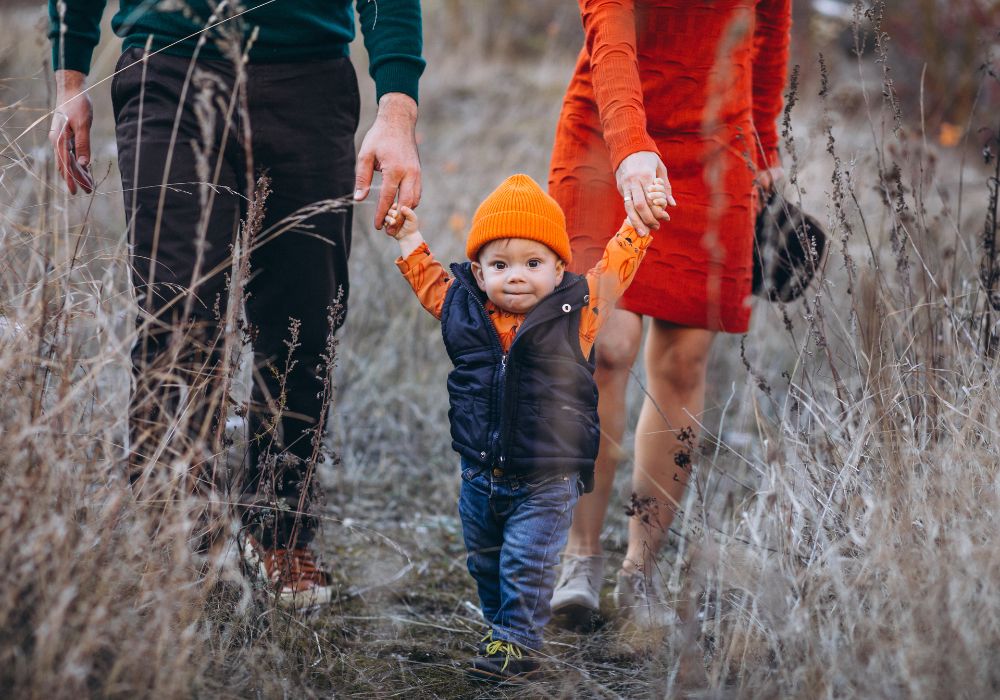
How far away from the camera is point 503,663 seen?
86.1 inches

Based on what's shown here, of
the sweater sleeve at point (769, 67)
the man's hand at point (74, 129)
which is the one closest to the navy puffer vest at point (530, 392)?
the sweater sleeve at point (769, 67)

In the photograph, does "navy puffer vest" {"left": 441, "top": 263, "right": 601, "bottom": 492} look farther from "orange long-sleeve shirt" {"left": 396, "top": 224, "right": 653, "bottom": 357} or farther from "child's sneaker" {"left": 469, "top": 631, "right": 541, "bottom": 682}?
"child's sneaker" {"left": 469, "top": 631, "right": 541, "bottom": 682}

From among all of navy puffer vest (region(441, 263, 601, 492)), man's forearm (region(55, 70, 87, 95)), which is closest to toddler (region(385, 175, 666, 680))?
navy puffer vest (region(441, 263, 601, 492))

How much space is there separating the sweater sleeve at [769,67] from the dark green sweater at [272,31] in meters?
1.02

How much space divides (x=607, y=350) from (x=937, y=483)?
3.11ft

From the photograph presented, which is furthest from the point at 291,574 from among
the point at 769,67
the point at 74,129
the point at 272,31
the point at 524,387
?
the point at 769,67

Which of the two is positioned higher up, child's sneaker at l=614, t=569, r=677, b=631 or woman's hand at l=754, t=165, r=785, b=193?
woman's hand at l=754, t=165, r=785, b=193

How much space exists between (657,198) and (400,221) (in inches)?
25.3

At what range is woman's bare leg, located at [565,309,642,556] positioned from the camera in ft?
8.68

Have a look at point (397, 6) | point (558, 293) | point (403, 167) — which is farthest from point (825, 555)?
point (397, 6)

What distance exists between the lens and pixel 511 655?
2182 mm

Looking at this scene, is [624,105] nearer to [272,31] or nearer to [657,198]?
[657,198]

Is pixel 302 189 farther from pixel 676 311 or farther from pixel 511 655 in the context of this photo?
pixel 511 655

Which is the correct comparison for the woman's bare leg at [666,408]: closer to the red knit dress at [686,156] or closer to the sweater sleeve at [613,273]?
the red knit dress at [686,156]
